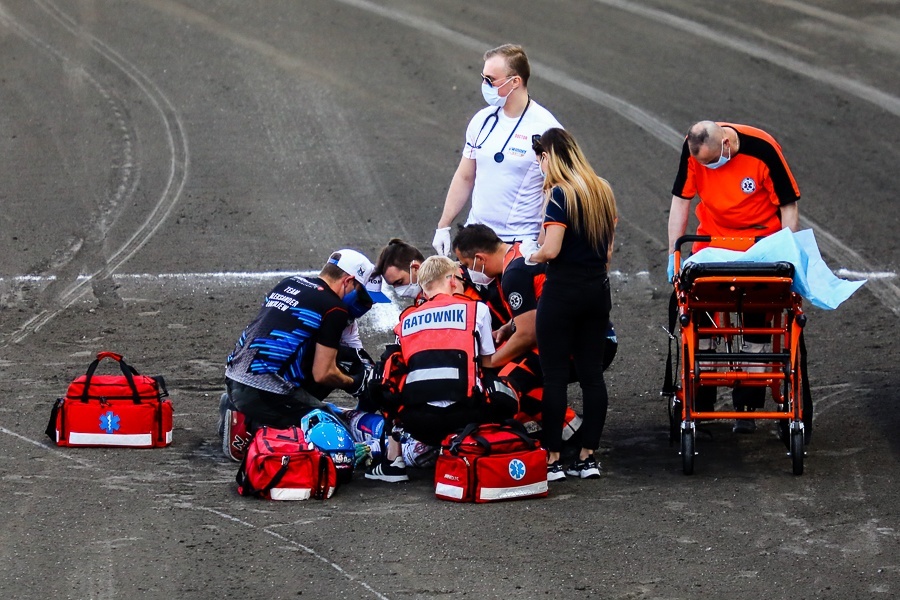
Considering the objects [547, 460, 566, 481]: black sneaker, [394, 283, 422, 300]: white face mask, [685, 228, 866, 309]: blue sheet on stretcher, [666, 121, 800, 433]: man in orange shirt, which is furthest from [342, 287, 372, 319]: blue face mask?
[685, 228, 866, 309]: blue sheet on stretcher

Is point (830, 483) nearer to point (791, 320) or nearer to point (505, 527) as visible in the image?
point (791, 320)

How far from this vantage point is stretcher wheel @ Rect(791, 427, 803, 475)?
736 centimetres

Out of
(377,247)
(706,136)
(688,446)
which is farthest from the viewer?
(377,247)

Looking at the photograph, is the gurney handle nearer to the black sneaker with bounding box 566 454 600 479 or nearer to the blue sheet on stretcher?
the blue sheet on stretcher

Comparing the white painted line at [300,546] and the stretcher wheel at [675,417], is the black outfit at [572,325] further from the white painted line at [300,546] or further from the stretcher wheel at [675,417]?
the white painted line at [300,546]

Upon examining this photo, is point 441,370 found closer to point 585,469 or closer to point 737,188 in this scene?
point 585,469

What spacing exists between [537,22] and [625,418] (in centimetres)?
998

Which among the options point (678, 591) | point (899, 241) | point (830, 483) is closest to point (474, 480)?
point (678, 591)

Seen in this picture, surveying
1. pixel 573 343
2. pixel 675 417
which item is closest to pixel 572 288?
pixel 573 343

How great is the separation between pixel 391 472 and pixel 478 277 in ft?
4.69

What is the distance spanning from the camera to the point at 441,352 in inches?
293

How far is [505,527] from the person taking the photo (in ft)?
22.0

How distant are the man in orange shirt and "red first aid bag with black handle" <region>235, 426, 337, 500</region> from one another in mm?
2371

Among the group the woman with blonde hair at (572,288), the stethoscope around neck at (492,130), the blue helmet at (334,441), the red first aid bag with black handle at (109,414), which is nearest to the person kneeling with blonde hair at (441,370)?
the blue helmet at (334,441)
